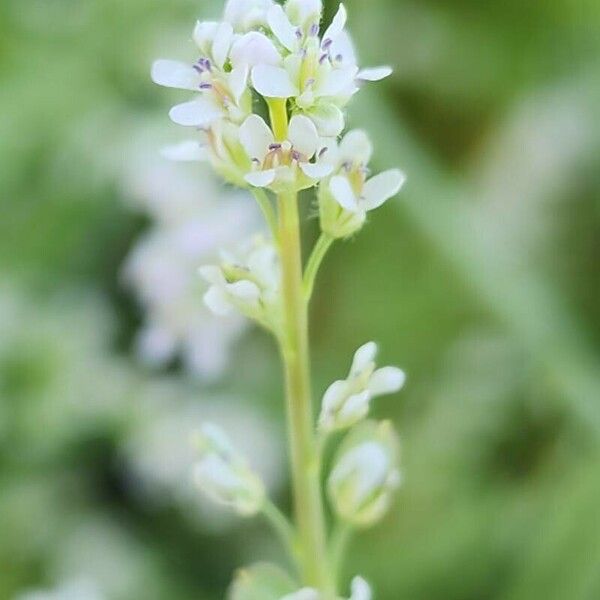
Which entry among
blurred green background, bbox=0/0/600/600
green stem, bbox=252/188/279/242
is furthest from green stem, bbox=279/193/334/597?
blurred green background, bbox=0/0/600/600

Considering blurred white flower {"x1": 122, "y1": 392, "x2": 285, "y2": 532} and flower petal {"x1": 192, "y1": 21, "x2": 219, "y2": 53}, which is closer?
flower petal {"x1": 192, "y1": 21, "x2": 219, "y2": 53}

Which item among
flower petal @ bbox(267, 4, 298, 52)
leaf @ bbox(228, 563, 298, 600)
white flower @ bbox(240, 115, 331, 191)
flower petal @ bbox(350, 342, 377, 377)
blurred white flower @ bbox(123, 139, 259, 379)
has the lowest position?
leaf @ bbox(228, 563, 298, 600)

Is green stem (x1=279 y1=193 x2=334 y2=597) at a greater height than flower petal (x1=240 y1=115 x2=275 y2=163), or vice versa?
flower petal (x1=240 y1=115 x2=275 y2=163)

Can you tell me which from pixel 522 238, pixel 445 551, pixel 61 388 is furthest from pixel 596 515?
pixel 61 388

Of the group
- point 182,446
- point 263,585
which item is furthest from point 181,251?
point 263,585

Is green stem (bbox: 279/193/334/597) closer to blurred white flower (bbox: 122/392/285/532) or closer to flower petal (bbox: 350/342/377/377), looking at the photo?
flower petal (bbox: 350/342/377/377)

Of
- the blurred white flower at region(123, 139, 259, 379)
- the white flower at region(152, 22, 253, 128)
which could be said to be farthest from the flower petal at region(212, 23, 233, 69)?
the blurred white flower at region(123, 139, 259, 379)

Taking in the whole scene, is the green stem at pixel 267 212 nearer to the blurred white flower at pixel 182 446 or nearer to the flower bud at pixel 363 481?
the flower bud at pixel 363 481
